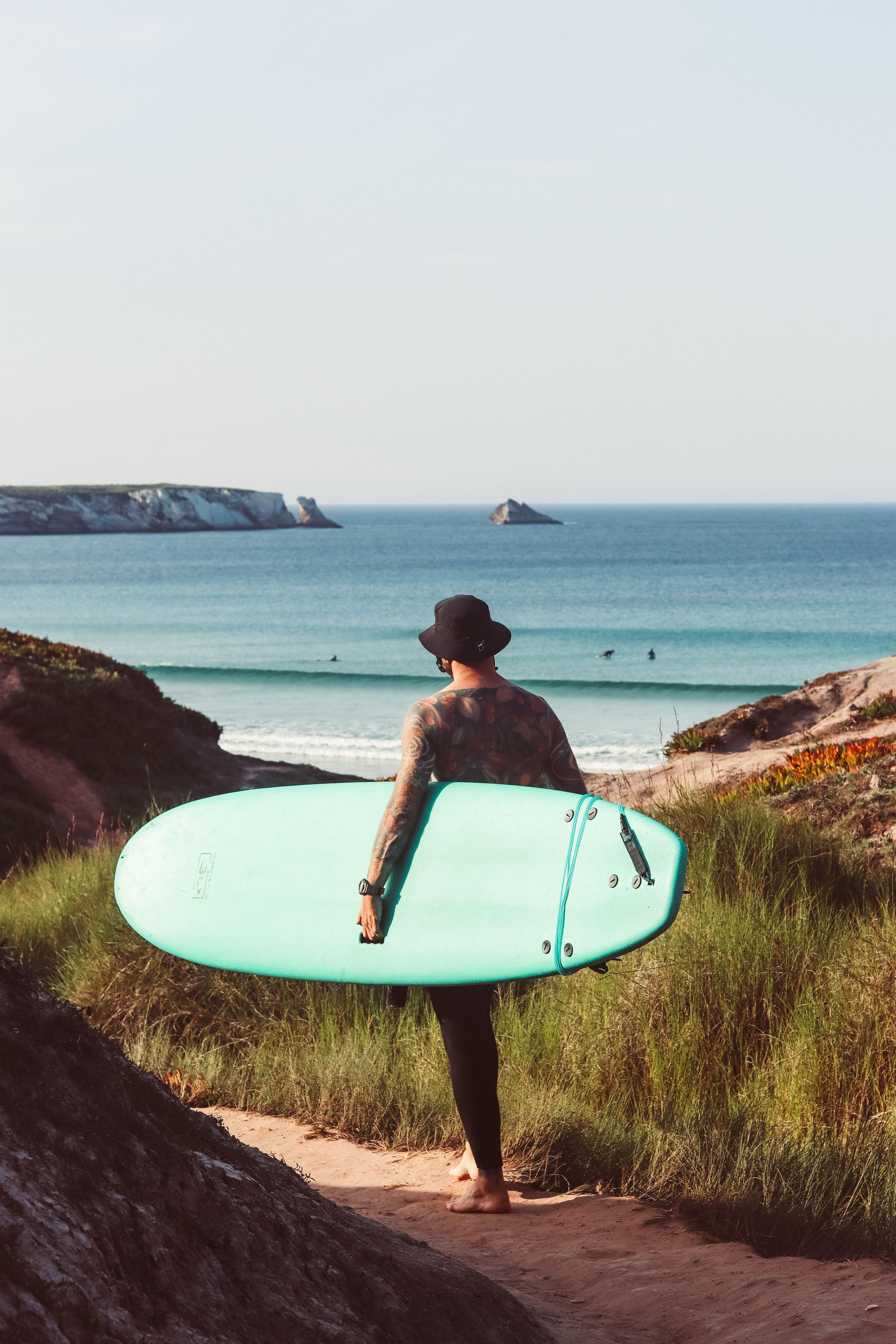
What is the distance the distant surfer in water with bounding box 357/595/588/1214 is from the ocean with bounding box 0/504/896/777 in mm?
17286

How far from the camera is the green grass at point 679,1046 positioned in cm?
362

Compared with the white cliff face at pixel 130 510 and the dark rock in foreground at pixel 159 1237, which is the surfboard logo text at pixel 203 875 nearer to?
the dark rock in foreground at pixel 159 1237

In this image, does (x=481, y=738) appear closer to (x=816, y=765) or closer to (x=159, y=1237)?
(x=159, y=1237)

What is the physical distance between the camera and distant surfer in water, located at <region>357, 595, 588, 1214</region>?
137 inches

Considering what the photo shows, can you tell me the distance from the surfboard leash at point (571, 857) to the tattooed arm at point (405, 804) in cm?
59

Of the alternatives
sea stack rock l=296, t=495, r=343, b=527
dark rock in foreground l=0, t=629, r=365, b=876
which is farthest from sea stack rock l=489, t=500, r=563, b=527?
dark rock in foreground l=0, t=629, r=365, b=876

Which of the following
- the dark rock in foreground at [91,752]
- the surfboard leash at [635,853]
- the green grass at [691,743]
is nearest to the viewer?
the surfboard leash at [635,853]

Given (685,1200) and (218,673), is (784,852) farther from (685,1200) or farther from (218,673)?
(218,673)

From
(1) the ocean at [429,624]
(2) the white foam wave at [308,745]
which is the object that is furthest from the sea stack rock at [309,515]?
(2) the white foam wave at [308,745]

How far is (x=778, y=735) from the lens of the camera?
14.6 m

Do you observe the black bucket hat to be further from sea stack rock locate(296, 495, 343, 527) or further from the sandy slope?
sea stack rock locate(296, 495, 343, 527)

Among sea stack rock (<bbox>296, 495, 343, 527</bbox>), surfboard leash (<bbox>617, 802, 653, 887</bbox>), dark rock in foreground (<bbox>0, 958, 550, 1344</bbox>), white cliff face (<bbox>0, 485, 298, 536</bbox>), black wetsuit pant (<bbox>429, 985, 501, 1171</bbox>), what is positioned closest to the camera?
dark rock in foreground (<bbox>0, 958, 550, 1344</bbox>)

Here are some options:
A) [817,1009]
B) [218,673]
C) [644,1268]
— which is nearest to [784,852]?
[817,1009]

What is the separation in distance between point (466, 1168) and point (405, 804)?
1368mm
